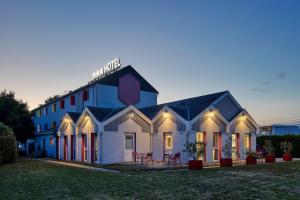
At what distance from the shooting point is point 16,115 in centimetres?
4056

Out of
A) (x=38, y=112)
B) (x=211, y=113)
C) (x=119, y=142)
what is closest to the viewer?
(x=119, y=142)

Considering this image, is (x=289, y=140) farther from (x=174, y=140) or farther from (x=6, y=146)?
(x=6, y=146)

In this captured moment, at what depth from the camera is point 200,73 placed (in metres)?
32.3

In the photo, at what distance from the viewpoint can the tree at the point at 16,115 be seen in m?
40.6

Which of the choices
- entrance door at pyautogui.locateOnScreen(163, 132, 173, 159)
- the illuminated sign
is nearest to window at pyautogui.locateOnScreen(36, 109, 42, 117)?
the illuminated sign

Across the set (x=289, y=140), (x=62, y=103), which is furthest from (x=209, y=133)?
(x=62, y=103)

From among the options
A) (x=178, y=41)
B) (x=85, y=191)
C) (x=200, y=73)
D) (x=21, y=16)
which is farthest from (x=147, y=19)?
(x=85, y=191)

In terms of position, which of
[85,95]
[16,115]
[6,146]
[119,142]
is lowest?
[6,146]

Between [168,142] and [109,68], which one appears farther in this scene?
[109,68]

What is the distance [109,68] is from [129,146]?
19.0m

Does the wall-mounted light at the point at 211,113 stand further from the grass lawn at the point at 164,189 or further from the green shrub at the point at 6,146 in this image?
the green shrub at the point at 6,146

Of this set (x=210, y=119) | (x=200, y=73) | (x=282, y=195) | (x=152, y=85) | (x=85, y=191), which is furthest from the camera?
(x=152, y=85)

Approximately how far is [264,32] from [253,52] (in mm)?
2798

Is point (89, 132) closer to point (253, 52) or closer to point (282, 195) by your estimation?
point (253, 52)
